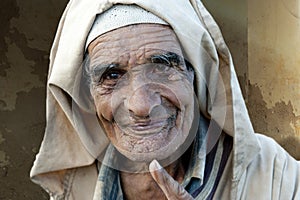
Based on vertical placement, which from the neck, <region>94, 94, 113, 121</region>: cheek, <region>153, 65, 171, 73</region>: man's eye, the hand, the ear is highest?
<region>153, 65, 171, 73</region>: man's eye

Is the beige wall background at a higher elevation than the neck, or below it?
below

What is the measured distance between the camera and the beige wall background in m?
2.62

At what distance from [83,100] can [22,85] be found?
1.60 meters

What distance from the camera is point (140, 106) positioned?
0.93 metres

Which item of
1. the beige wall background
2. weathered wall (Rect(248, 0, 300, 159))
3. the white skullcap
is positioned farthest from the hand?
weathered wall (Rect(248, 0, 300, 159))

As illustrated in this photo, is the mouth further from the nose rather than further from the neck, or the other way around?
the neck

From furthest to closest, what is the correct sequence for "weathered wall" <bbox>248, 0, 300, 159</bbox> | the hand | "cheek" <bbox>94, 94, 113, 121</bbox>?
"weathered wall" <bbox>248, 0, 300, 159</bbox> → "cheek" <bbox>94, 94, 113, 121</bbox> → the hand

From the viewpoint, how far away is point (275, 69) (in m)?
3.11

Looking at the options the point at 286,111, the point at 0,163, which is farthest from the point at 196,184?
the point at 286,111

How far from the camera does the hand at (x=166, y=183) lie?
905 millimetres

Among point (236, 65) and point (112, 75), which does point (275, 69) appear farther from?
point (112, 75)

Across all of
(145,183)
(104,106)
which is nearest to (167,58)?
(104,106)

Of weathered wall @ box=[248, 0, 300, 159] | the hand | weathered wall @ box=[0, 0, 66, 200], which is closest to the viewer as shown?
the hand

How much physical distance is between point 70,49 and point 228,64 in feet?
0.90
